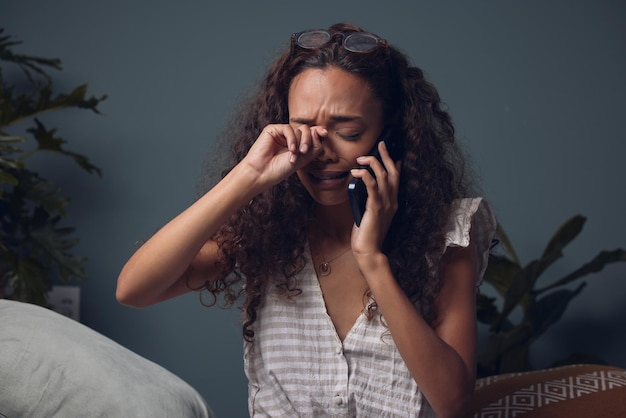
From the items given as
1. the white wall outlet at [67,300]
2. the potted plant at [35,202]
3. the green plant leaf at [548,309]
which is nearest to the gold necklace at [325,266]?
the green plant leaf at [548,309]

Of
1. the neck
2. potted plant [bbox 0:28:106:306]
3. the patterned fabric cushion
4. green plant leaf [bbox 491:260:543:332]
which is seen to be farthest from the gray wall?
the neck

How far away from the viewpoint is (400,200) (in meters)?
1.49

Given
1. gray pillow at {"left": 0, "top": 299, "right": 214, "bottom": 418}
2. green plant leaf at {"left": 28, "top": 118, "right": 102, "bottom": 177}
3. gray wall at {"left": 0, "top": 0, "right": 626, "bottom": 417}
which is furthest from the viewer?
green plant leaf at {"left": 28, "top": 118, "right": 102, "bottom": 177}

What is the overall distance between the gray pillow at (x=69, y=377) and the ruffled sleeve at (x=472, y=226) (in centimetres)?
58

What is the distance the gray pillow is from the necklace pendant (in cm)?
49

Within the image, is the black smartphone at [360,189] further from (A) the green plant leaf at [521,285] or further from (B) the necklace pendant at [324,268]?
(A) the green plant leaf at [521,285]

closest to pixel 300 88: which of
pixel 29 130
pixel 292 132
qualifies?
pixel 292 132

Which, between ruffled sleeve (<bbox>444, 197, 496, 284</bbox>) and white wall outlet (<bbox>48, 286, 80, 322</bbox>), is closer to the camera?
ruffled sleeve (<bbox>444, 197, 496, 284</bbox>)

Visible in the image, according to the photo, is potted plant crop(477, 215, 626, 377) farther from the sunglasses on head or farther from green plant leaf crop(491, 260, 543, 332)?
the sunglasses on head

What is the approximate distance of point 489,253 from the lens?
1.56m

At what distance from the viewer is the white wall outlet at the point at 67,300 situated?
9.36ft

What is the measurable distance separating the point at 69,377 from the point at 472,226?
2.60 ft

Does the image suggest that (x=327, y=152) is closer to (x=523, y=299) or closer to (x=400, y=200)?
(x=400, y=200)

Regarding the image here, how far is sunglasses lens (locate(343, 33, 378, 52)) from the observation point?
1393mm
